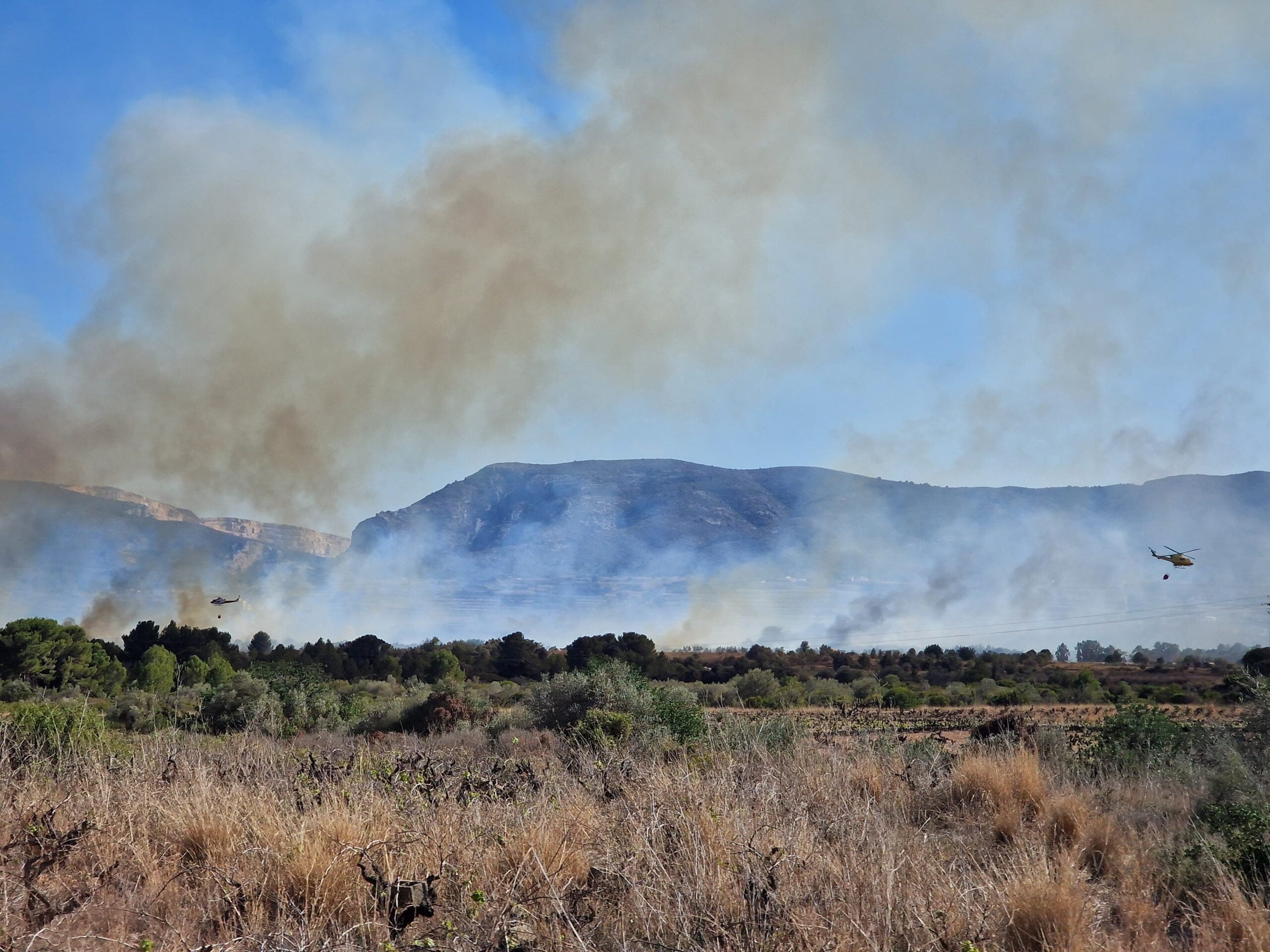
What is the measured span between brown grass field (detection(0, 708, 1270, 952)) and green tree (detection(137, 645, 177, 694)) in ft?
106

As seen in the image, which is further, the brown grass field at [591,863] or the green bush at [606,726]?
the green bush at [606,726]

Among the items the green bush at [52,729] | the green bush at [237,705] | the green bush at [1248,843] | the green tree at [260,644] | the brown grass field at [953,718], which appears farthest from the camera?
the green tree at [260,644]

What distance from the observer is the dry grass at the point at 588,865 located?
17.1 ft

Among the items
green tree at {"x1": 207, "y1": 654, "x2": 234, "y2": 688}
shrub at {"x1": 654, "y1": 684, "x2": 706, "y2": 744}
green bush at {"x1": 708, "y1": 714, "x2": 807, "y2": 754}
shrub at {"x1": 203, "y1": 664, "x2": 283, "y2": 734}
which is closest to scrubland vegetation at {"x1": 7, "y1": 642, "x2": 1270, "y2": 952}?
green bush at {"x1": 708, "y1": 714, "x2": 807, "y2": 754}

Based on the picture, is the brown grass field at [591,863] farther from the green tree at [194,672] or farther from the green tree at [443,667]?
the green tree at [443,667]

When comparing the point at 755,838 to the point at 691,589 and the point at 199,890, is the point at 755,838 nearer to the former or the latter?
the point at 199,890

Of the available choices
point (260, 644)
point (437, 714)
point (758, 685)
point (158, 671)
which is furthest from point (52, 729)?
point (260, 644)

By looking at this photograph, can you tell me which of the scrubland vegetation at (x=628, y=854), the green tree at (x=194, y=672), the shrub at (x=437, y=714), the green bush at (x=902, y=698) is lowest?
the green bush at (x=902, y=698)

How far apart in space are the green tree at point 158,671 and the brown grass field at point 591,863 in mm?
32432

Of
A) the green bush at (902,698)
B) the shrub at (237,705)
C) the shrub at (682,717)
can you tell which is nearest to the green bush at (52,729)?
the shrub at (237,705)

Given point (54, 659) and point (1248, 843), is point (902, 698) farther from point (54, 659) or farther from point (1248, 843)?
point (54, 659)

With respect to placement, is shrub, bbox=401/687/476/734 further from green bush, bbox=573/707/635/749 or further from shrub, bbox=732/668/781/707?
shrub, bbox=732/668/781/707

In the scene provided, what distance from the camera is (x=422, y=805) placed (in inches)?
304

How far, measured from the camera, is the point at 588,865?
6727 millimetres
